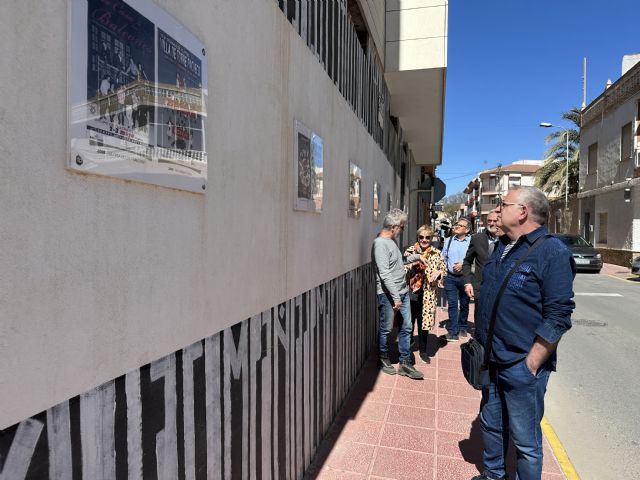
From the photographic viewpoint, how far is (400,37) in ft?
21.2

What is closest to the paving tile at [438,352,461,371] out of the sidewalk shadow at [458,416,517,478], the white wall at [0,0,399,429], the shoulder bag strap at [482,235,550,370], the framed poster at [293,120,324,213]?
the sidewalk shadow at [458,416,517,478]

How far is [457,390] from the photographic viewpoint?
432cm

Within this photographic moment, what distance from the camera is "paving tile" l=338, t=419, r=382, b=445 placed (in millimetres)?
3326

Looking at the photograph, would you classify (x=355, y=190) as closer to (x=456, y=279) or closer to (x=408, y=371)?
(x=408, y=371)

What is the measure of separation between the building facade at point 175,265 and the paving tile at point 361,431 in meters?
0.27

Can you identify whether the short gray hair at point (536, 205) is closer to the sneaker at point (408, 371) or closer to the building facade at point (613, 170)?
the sneaker at point (408, 371)

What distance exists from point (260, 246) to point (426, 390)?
9.78 ft

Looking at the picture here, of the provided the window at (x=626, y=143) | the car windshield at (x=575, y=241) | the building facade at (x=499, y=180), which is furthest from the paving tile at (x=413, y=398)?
the building facade at (x=499, y=180)

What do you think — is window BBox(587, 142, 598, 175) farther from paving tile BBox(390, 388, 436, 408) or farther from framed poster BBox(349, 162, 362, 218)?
paving tile BBox(390, 388, 436, 408)

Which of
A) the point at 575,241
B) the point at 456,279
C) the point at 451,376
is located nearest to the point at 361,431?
the point at 451,376

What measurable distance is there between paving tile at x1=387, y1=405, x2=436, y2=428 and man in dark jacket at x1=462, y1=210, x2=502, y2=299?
172 centimetres

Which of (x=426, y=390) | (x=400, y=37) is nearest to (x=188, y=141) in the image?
(x=426, y=390)

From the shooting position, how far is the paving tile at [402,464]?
2893 millimetres

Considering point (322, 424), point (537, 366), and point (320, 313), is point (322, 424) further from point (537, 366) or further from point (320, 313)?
Result: point (537, 366)
